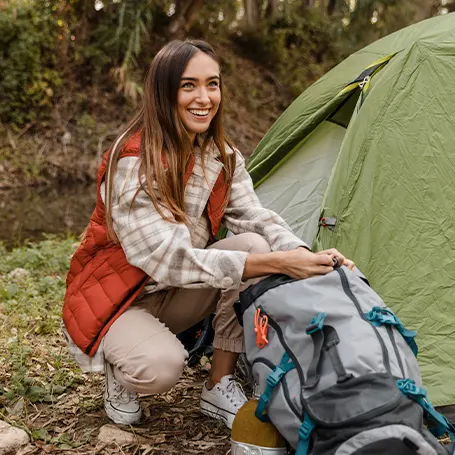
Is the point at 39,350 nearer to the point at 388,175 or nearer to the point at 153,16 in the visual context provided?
the point at 388,175

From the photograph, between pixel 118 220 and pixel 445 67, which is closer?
pixel 118 220

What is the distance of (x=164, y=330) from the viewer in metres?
2.37

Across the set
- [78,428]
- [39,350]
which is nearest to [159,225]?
[78,428]

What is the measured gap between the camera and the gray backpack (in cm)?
172

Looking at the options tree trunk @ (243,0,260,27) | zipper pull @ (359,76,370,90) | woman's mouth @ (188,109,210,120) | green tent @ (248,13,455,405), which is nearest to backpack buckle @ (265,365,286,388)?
green tent @ (248,13,455,405)

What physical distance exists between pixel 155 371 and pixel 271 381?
47cm

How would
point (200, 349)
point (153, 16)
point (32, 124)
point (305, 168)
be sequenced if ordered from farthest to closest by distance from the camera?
point (153, 16)
point (32, 124)
point (305, 168)
point (200, 349)

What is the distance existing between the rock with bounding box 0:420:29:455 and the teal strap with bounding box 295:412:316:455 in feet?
3.45

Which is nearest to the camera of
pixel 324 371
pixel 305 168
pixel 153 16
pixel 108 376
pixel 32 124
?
pixel 324 371

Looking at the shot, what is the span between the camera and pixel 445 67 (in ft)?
9.48

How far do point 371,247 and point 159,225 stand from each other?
1.02 meters

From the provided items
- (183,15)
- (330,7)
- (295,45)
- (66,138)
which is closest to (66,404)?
(66,138)

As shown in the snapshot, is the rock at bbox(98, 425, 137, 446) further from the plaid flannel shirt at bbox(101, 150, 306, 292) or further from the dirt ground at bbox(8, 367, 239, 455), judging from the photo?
the plaid flannel shirt at bbox(101, 150, 306, 292)

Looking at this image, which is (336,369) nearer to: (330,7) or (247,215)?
(247,215)
